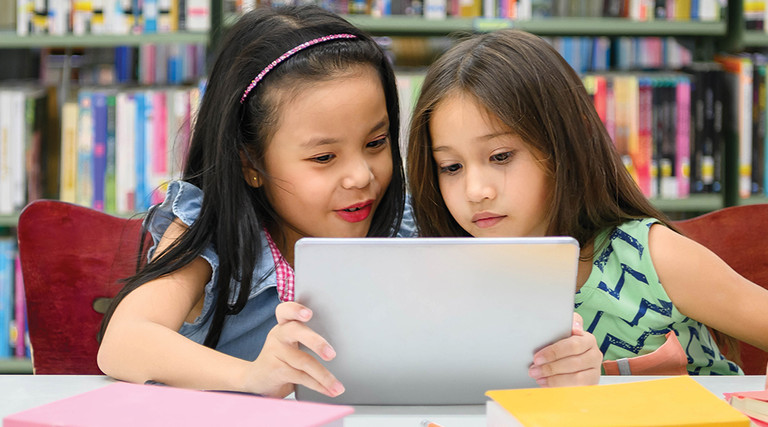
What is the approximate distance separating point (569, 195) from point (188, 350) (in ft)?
1.76

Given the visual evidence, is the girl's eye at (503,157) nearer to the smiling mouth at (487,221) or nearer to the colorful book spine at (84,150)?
the smiling mouth at (487,221)

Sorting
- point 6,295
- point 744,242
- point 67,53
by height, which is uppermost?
point 67,53

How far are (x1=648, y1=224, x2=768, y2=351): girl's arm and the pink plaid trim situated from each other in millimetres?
500

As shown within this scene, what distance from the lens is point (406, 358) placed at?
0.69 meters

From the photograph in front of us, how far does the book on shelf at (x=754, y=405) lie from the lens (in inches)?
24.9

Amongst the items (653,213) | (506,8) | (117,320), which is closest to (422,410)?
(117,320)

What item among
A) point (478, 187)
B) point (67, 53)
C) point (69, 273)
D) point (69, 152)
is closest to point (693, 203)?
point (478, 187)

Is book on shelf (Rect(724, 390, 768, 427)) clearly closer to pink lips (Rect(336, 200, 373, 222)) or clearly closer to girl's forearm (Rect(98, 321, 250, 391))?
girl's forearm (Rect(98, 321, 250, 391))

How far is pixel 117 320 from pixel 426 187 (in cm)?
47

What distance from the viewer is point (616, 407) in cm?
60

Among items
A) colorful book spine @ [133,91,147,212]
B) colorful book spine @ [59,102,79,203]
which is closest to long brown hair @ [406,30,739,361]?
colorful book spine @ [133,91,147,212]

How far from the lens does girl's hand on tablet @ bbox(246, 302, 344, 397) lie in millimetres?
665

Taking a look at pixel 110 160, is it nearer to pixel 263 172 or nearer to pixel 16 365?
pixel 16 365

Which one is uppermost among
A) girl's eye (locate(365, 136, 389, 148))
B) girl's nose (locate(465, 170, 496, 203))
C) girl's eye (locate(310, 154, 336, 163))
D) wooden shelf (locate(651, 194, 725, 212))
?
girl's eye (locate(365, 136, 389, 148))
